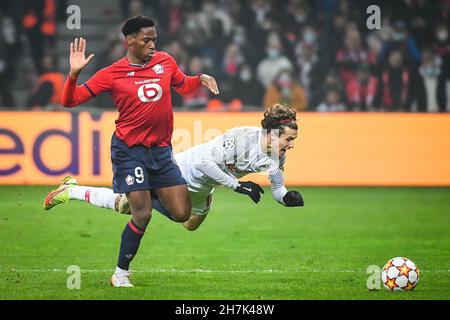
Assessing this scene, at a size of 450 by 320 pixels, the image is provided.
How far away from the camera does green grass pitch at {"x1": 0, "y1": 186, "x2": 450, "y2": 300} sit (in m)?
8.04

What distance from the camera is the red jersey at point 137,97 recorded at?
8.17m

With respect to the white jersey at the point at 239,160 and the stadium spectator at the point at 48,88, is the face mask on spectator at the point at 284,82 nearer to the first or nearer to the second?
the stadium spectator at the point at 48,88

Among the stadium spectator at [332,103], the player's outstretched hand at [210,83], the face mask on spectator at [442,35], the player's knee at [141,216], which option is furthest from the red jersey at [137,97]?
the face mask on spectator at [442,35]

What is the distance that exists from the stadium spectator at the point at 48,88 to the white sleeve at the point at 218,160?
8.68 meters

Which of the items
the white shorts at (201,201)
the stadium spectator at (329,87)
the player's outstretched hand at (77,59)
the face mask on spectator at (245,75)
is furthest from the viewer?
the face mask on spectator at (245,75)

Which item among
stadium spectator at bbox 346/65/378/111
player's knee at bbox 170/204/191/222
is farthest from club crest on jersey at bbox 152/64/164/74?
stadium spectator at bbox 346/65/378/111

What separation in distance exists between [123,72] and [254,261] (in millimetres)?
2484

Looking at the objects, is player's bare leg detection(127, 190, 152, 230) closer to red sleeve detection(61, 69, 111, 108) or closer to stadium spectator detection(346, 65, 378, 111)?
red sleeve detection(61, 69, 111, 108)

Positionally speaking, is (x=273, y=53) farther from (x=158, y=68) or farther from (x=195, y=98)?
(x=158, y=68)

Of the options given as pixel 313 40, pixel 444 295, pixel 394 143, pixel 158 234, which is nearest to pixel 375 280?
pixel 444 295

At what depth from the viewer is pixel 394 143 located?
15.5m

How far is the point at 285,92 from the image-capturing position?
58.0 ft
